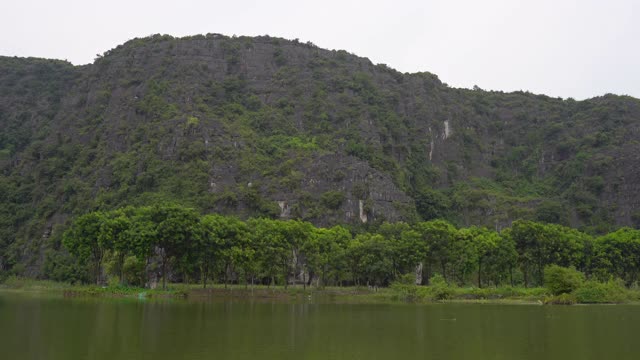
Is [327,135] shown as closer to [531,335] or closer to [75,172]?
[75,172]

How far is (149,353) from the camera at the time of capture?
25672 millimetres

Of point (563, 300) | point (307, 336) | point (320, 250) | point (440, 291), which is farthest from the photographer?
point (320, 250)

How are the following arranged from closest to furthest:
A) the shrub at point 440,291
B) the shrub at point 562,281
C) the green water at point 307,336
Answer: the green water at point 307,336 → the shrub at point 562,281 → the shrub at point 440,291

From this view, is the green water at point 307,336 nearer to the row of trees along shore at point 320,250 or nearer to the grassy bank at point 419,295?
the grassy bank at point 419,295

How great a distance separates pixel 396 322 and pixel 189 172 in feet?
363

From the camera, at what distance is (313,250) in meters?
91.8

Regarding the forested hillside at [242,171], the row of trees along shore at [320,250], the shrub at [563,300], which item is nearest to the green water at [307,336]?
the shrub at [563,300]

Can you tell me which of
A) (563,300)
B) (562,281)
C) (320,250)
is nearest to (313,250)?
(320,250)

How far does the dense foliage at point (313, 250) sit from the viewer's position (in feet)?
264

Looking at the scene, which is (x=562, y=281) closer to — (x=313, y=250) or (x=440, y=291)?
(x=440, y=291)

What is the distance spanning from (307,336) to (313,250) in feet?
193

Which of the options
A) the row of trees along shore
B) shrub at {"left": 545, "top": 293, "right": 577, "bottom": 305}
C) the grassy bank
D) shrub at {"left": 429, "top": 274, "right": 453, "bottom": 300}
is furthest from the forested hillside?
shrub at {"left": 545, "top": 293, "right": 577, "bottom": 305}

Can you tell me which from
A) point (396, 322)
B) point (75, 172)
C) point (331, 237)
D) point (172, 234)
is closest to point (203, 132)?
point (75, 172)

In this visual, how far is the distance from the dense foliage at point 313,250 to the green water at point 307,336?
32.8 metres
